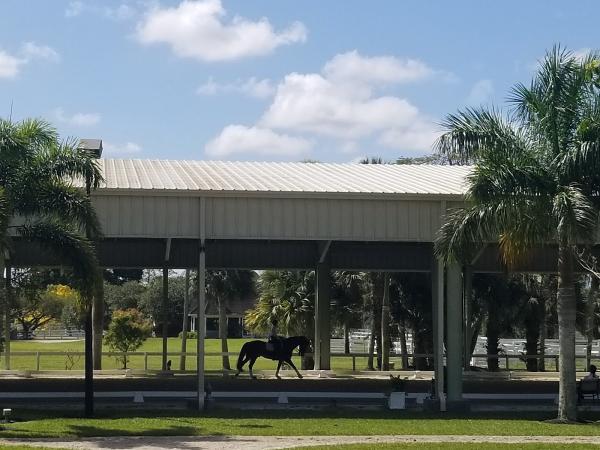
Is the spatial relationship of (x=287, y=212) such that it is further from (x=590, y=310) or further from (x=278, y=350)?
(x=590, y=310)

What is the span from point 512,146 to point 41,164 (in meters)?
9.89

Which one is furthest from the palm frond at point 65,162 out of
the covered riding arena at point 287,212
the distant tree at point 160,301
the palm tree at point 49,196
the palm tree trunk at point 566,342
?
the distant tree at point 160,301

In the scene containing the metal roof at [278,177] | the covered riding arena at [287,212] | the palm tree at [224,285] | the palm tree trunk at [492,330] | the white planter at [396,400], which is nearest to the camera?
the covered riding arena at [287,212]

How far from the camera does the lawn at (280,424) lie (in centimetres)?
1886

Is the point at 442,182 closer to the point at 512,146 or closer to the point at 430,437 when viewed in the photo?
the point at 512,146

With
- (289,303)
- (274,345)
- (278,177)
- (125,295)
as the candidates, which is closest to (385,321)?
(289,303)

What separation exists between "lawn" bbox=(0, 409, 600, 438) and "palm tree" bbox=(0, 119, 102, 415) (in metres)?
2.51

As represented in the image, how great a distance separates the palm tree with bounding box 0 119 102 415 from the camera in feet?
62.8

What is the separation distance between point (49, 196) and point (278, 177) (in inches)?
340

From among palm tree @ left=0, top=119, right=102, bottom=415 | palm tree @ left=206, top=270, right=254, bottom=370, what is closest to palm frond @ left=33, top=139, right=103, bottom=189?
palm tree @ left=0, top=119, right=102, bottom=415

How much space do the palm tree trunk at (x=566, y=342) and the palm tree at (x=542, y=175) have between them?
0.07ft

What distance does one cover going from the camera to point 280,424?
20.3 metres

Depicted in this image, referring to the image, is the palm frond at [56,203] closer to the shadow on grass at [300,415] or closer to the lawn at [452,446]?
the shadow on grass at [300,415]

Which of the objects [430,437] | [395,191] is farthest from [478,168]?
[430,437]
